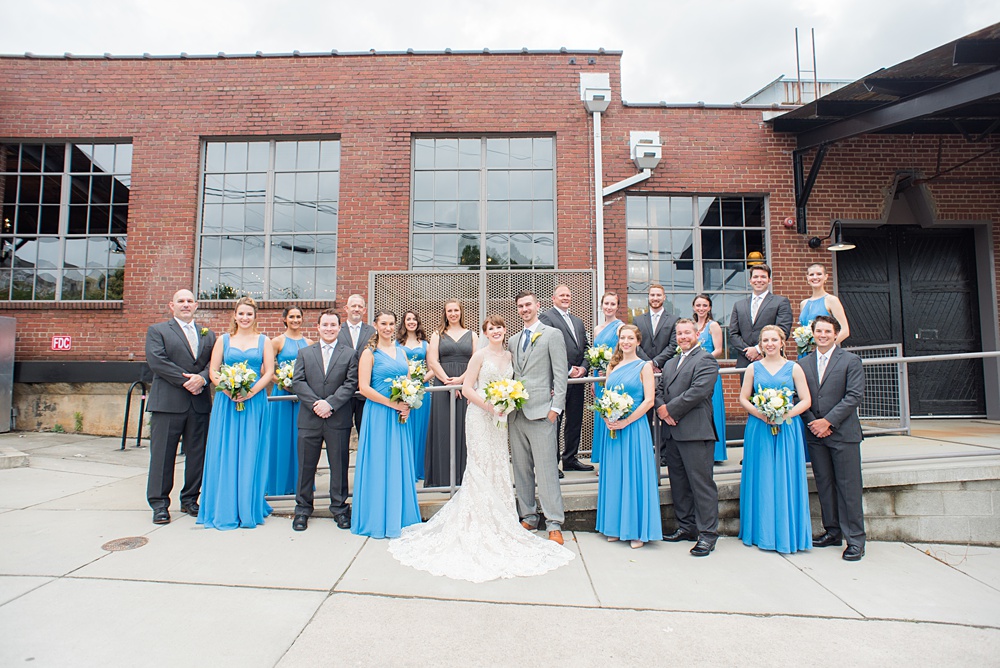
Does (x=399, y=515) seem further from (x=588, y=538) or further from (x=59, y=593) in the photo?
(x=59, y=593)

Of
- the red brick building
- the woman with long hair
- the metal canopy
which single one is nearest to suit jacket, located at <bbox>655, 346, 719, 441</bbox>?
the woman with long hair

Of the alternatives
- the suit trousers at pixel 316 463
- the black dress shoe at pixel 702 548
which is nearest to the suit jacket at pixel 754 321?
the black dress shoe at pixel 702 548

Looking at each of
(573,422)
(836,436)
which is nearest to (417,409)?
(573,422)

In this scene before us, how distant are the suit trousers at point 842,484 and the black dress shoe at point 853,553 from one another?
1.2 inches

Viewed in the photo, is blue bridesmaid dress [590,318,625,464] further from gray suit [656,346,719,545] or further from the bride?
the bride

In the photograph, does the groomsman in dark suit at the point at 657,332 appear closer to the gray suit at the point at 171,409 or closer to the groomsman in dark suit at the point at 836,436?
the groomsman in dark suit at the point at 836,436

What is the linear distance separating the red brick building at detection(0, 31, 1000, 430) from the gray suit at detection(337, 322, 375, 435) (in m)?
3.21

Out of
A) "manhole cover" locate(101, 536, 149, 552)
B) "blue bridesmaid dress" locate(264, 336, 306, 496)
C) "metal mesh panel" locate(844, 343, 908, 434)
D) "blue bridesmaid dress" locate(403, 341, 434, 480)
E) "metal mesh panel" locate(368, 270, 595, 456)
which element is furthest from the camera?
"metal mesh panel" locate(368, 270, 595, 456)

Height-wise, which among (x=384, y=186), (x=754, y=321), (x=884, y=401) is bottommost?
(x=884, y=401)

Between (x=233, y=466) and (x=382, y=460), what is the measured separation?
4.41 feet

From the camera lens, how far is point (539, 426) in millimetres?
5004

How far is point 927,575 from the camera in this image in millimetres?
4617

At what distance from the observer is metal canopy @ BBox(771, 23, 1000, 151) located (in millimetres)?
6637

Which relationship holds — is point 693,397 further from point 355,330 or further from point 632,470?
point 355,330
